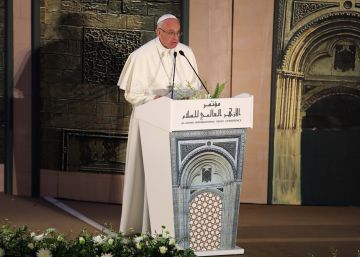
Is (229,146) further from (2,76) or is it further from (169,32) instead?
(2,76)

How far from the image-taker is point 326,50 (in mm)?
10180

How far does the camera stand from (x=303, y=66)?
1016cm

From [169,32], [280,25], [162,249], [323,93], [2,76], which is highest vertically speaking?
[280,25]

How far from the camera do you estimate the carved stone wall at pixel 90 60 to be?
10070 millimetres

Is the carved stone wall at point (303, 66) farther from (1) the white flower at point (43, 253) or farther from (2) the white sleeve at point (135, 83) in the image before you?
(1) the white flower at point (43, 253)

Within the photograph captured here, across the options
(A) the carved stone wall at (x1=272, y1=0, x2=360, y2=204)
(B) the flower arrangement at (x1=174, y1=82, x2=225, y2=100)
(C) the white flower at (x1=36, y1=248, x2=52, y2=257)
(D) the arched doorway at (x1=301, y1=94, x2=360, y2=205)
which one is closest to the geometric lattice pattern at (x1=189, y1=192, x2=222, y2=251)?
(B) the flower arrangement at (x1=174, y1=82, x2=225, y2=100)

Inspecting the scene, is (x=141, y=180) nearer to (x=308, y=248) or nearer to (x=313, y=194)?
(x=308, y=248)

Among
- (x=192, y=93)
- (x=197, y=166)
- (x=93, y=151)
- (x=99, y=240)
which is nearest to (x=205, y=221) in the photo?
(x=197, y=166)

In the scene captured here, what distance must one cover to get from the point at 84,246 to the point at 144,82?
283 cm

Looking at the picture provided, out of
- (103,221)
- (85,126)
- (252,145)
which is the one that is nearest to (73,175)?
(85,126)

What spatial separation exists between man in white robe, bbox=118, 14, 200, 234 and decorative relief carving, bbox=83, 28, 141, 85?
167cm

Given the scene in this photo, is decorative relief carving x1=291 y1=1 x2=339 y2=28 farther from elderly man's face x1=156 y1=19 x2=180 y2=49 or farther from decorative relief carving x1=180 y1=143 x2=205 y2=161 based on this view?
decorative relief carving x1=180 y1=143 x2=205 y2=161

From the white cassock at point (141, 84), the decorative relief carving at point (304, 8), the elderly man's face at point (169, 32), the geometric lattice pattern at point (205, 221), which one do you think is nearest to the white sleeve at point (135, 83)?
the white cassock at point (141, 84)

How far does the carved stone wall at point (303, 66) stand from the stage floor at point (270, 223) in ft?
1.52
